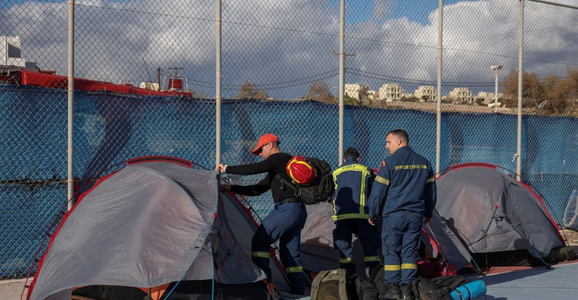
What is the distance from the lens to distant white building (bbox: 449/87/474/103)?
11469mm

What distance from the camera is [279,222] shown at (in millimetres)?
7008

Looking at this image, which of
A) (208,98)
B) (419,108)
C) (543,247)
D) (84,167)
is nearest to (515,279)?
(543,247)

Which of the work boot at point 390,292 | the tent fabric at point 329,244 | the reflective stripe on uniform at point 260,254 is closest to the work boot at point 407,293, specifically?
the work boot at point 390,292

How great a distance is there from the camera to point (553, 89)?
14.0 metres

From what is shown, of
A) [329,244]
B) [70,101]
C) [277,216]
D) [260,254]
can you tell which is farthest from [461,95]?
[70,101]

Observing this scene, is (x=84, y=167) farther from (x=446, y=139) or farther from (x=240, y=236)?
(x=446, y=139)

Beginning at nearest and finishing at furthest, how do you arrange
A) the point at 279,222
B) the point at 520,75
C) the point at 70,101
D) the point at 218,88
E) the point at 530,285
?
the point at 279,222 → the point at 70,101 → the point at 530,285 → the point at 218,88 → the point at 520,75

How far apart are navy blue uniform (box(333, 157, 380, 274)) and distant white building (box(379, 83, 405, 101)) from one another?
2.64 meters

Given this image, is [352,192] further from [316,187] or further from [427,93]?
[427,93]

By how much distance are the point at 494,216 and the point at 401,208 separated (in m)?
2.71

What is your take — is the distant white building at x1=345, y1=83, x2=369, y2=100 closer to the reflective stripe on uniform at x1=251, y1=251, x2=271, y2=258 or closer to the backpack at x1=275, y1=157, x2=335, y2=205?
the backpack at x1=275, y1=157, x2=335, y2=205

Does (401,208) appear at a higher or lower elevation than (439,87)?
lower

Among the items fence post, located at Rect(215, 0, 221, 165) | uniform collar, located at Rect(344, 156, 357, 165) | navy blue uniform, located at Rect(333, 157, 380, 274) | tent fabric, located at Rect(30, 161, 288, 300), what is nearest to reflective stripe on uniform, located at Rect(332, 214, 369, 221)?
navy blue uniform, located at Rect(333, 157, 380, 274)

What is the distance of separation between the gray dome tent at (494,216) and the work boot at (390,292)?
2625 mm
